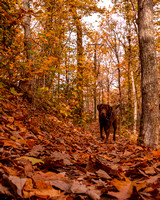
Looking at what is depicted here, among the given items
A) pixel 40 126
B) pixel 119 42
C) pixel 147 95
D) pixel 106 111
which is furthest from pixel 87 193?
pixel 119 42

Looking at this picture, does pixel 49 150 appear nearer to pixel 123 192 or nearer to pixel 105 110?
pixel 123 192

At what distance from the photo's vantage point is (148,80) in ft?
18.3

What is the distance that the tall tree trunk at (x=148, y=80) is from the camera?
5.45 m

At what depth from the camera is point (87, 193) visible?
3.93 ft

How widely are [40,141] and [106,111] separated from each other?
200 inches

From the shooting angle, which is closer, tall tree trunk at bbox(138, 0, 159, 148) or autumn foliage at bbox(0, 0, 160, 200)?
autumn foliage at bbox(0, 0, 160, 200)

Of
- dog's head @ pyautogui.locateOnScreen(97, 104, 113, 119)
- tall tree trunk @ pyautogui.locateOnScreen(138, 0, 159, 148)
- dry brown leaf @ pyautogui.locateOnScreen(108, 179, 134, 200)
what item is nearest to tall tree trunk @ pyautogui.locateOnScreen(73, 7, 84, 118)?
dog's head @ pyautogui.locateOnScreen(97, 104, 113, 119)

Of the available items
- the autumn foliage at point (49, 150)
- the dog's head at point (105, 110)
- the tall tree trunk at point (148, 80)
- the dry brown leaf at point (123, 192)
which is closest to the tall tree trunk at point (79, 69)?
the autumn foliage at point (49, 150)

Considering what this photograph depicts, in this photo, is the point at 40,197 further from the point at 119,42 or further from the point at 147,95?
the point at 119,42

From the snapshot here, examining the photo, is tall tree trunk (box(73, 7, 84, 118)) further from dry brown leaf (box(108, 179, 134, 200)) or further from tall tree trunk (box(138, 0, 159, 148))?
dry brown leaf (box(108, 179, 134, 200))

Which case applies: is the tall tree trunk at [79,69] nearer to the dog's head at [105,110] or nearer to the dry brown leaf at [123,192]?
the dog's head at [105,110]

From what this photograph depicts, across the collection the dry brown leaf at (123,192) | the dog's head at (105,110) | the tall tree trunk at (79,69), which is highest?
the tall tree trunk at (79,69)

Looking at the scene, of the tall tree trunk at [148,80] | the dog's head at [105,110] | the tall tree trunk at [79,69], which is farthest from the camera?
the tall tree trunk at [79,69]

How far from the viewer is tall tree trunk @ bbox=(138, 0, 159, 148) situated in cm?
545
